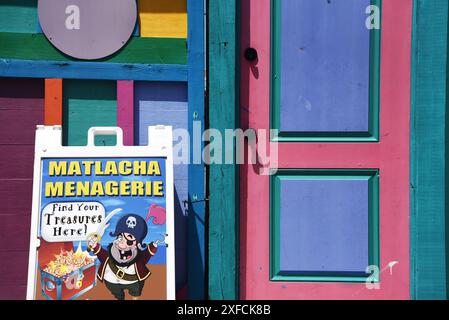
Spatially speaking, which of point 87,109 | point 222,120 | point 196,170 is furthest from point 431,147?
point 87,109

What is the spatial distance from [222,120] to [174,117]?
→ 0.90 ft

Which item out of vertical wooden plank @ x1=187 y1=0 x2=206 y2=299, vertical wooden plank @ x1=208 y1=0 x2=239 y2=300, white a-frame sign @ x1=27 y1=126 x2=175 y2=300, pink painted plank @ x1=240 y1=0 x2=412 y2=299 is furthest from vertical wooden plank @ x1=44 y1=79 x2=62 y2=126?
pink painted plank @ x1=240 y1=0 x2=412 y2=299

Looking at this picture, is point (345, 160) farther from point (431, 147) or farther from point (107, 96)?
point (107, 96)

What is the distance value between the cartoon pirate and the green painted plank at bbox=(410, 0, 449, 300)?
139 centimetres

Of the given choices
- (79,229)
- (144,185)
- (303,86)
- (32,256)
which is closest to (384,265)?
(303,86)

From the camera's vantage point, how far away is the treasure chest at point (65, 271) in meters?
2.26

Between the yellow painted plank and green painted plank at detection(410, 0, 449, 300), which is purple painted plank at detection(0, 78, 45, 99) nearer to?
the yellow painted plank

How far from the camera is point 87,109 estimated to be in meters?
2.66

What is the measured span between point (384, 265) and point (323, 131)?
0.78 m

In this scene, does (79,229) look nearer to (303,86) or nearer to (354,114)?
(303,86)

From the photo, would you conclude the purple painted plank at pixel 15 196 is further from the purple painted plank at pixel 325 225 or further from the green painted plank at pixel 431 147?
the green painted plank at pixel 431 147

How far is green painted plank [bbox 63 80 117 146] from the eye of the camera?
266 cm

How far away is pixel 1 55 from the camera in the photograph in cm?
260

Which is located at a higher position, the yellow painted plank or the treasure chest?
the yellow painted plank
